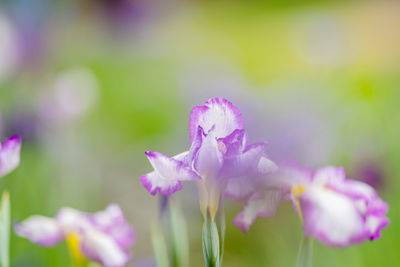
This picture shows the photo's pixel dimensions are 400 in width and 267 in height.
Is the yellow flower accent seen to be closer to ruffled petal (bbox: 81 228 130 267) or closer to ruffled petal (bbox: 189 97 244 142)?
ruffled petal (bbox: 81 228 130 267)

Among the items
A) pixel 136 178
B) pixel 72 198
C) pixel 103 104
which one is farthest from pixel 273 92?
pixel 72 198

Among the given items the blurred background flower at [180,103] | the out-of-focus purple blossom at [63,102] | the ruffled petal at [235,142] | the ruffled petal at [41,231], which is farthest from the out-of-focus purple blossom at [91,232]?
the out-of-focus purple blossom at [63,102]

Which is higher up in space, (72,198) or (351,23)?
(351,23)

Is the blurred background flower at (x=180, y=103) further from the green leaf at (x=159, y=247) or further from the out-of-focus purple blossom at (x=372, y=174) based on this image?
the green leaf at (x=159, y=247)

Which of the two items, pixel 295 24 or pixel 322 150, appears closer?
pixel 322 150

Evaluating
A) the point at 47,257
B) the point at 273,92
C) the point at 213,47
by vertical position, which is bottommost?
the point at 47,257

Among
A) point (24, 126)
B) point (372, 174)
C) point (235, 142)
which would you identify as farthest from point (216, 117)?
point (24, 126)

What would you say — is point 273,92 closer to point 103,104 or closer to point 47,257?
point 103,104

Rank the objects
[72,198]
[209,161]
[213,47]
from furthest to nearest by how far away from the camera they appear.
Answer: [213,47] → [72,198] → [209,161]
